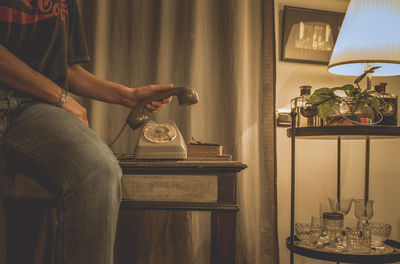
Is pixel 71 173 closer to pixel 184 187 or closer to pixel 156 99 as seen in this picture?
pixel 184 187

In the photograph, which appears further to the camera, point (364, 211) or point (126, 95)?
point (364, 211)

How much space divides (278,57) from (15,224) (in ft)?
4.10

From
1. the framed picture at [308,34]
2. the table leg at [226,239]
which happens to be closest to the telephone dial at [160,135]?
the table leg at [226,239]

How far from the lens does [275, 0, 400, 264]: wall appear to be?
1583mm

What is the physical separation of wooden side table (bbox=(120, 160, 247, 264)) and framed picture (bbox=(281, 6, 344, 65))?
0.88 meters

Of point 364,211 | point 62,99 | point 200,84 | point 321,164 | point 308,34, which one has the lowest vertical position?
point 364,211

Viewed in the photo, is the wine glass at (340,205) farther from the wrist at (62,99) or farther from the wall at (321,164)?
the wrist at (62,99)

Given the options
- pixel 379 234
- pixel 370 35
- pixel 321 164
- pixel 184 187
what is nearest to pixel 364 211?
pixel 379 234

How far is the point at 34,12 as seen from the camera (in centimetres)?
81

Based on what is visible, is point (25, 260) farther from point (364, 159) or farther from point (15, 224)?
point (364, 159)

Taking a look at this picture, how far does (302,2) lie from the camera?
1618 millimetres

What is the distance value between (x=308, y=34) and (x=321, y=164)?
62cm

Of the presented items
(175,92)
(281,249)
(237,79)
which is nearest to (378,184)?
(281,249)

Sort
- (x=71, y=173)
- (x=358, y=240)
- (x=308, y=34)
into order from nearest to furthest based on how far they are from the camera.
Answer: (x=71, y=173)
(x=358, y=240)
(x=308, y=34)
